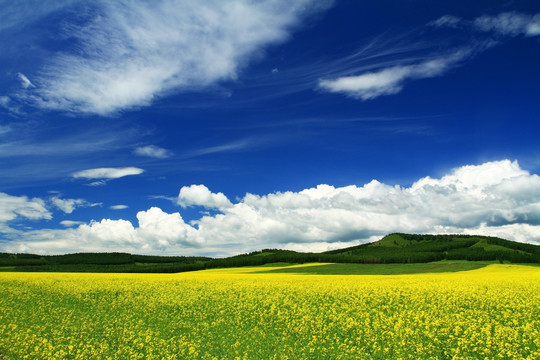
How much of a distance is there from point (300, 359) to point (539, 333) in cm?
996

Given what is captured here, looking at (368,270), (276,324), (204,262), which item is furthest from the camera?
(204,262)

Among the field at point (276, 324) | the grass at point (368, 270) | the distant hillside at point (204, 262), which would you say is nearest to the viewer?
the field at point (276, 324)

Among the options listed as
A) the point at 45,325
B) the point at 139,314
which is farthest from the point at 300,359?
the point at 45,325

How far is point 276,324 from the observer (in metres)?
18.4

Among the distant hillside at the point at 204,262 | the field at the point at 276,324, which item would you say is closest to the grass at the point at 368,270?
the distant hillside at the point at 204,262

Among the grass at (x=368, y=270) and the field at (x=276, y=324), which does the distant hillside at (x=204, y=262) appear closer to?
the grass at (x=368, y=270)

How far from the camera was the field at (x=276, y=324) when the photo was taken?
1418 cm

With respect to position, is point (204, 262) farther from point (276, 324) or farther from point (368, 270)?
point (276, 324)

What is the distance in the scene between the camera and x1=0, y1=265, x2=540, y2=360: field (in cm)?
1418

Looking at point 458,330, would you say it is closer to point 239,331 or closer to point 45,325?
point 239,331

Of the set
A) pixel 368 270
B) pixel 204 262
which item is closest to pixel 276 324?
pixel 368 270

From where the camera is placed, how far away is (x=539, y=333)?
1499cm

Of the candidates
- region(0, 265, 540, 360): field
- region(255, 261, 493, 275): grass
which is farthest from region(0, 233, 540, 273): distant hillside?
region(0, 265, 540, 360): field

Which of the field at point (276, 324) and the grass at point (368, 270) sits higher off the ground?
the field at point (276, 324)
